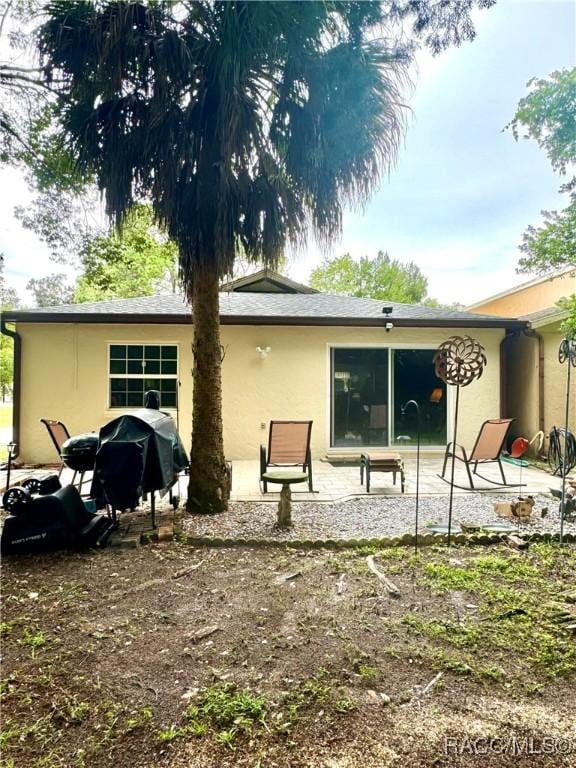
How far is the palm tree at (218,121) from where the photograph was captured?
414cm

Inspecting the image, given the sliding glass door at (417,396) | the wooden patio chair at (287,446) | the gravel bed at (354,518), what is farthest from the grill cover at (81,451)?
the sliding glass door at (417,396)

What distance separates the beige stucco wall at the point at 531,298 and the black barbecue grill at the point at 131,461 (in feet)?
39.3

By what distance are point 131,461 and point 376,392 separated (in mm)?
6165

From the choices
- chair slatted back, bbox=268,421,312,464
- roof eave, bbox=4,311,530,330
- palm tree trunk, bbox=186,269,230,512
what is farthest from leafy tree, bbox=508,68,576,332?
palm tree trunk, bbox=186,269,230,512

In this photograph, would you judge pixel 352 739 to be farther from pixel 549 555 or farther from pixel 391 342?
pixel 391 342

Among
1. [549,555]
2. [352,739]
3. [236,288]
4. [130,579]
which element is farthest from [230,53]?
[236,288]

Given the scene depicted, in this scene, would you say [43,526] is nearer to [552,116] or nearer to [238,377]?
[238,377]

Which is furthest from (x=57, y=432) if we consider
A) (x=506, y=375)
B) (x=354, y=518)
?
(x=506, y=375)

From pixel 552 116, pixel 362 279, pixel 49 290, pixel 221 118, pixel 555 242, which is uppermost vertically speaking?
pixel 49 290

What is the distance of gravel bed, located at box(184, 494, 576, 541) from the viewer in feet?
14.3

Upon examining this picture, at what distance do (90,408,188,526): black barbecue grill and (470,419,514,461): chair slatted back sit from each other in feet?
14.6

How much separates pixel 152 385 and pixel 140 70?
5.53 metres

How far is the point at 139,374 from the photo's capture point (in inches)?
335

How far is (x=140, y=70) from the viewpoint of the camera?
426 cm
